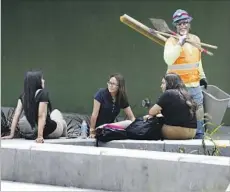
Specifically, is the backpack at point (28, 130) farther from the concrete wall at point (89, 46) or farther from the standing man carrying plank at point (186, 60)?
the concrete wall at point (89, 46)

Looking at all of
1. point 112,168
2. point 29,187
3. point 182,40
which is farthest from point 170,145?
point 29,187

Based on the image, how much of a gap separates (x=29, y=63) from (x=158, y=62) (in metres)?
2.73

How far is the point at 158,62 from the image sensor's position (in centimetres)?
1024

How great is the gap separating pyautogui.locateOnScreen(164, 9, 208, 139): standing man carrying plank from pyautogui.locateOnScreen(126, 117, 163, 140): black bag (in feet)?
2.17

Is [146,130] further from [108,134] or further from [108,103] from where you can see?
[108,103]

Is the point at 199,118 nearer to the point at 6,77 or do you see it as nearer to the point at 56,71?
the point at 56,71

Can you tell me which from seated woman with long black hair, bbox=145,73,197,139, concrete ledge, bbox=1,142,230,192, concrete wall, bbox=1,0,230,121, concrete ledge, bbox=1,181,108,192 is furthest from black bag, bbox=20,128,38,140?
concrete wall, bbox=1,0,230,121

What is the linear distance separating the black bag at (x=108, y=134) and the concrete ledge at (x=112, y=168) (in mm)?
678

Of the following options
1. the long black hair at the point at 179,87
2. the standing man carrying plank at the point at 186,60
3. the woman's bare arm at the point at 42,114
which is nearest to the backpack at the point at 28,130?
the woman's bare arm at the point at 42,114

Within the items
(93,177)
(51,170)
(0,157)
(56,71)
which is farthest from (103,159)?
(56,71)

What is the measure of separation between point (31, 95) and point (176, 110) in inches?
71.9

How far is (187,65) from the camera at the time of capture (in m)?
7.37

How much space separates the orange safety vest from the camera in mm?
7336

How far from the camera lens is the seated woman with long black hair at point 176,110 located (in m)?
6.77
